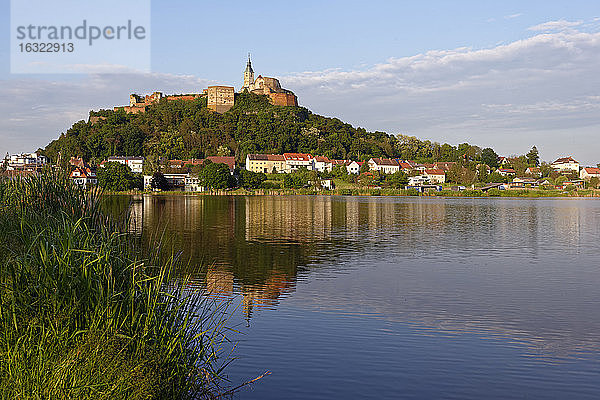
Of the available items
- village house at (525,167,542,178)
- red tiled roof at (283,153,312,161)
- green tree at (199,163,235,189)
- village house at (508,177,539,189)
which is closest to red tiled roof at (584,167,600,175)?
village house at (525,167,542,178)

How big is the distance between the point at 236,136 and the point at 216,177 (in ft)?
176

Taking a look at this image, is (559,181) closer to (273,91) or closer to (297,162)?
(297,162)

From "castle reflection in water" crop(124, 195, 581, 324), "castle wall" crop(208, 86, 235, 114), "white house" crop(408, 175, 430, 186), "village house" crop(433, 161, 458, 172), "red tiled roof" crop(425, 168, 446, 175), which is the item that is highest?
"castle wall" crop(208, 86, 235, 114)

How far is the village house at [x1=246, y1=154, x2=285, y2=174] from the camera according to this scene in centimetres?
14388

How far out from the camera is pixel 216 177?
366 ft

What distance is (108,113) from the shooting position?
179 meters

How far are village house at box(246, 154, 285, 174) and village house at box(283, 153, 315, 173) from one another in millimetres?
1558

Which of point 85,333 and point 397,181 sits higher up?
point 397,181

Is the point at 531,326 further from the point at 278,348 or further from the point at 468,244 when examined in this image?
the point at 468,244

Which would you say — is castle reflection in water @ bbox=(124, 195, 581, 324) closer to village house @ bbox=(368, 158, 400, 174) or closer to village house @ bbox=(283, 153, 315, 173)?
village house @ bbox=(283, 153, 315, 173)

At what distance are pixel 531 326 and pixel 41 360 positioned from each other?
9850 mm

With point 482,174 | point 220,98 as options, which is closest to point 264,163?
point 220,98

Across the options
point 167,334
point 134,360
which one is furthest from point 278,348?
point 134,360

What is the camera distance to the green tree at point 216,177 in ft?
366
